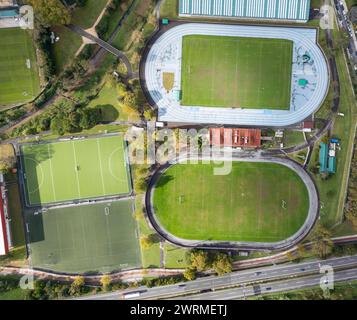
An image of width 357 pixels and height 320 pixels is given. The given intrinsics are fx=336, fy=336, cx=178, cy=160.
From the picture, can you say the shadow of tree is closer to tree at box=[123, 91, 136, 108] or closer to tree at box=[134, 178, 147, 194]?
tree at box=[123, 91, 136, 108]

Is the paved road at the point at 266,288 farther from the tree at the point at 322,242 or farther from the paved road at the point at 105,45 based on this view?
the paved road at the point at 105,45

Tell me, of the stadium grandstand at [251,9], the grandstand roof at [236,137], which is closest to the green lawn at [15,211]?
the grandstand roof at [236,137]

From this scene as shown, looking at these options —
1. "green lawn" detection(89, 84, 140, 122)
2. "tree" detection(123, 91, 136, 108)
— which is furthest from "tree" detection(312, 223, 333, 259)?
"tree" detection(123, 91, 136, 108)

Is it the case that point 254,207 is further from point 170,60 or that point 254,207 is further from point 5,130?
point 5,130

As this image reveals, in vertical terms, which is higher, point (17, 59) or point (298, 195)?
point (17, 59)

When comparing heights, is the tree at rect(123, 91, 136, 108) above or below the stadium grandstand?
below
